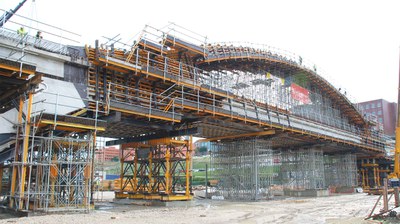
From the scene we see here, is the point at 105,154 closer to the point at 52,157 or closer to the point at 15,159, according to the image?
the point at 52,157

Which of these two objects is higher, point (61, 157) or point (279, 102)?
point (279, 102)

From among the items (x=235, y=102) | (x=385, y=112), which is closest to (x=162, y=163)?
(x=235, y=102)

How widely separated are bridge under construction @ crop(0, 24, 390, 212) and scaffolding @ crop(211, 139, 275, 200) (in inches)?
3.6

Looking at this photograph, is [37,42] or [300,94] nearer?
[37,42]

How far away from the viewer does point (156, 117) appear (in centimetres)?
1970

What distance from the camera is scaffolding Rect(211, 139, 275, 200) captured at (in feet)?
99.2

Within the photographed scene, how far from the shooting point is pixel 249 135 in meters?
30.6

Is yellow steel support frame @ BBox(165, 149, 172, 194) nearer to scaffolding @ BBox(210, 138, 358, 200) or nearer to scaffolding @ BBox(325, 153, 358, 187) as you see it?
scaffolding @ BBox(210, 138, 358, 200)

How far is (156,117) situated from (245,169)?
13.6 m

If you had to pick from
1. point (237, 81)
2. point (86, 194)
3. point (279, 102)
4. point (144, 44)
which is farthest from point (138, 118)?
point (279, 102)

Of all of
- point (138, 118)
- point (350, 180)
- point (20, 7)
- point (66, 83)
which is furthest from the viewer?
point (350, 180)

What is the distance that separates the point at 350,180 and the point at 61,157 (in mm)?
39699

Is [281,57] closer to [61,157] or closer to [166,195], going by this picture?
[166,195]

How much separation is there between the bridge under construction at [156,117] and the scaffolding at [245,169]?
0.09m
